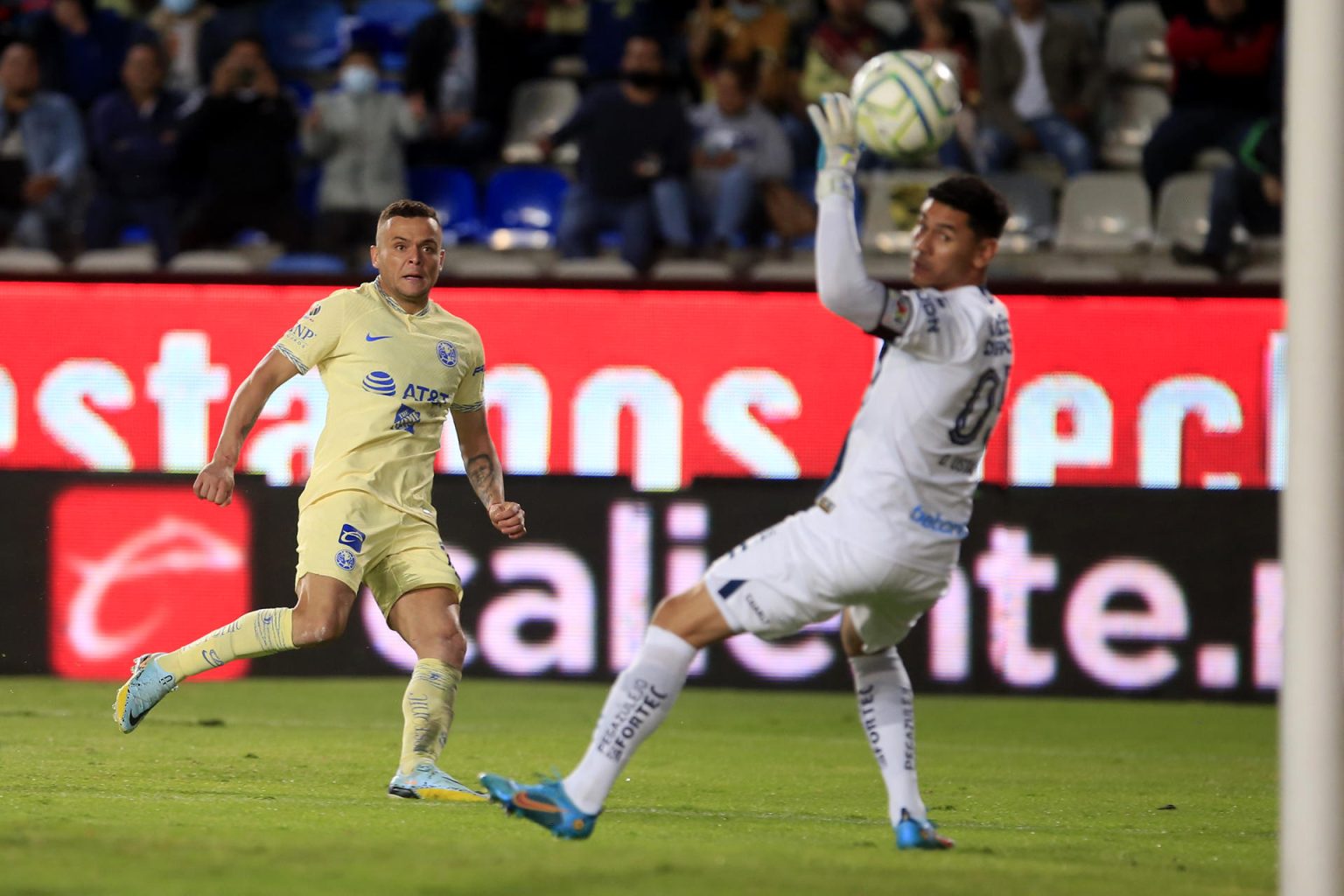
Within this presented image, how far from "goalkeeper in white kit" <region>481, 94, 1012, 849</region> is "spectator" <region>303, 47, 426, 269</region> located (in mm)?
7441

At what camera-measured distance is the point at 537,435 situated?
1086cm

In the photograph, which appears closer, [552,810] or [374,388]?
[552,810]

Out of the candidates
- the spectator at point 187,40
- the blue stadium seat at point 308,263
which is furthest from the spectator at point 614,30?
the spectator at point 187,40

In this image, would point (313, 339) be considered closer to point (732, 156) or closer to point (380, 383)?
point (380, 383)

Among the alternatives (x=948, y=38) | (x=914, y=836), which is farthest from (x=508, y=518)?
(x=948, y=38)

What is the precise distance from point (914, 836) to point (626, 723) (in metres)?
0.93

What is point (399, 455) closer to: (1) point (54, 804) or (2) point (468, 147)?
(1) point (54, 804)

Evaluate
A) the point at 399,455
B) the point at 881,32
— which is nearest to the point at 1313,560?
the point at 399,455

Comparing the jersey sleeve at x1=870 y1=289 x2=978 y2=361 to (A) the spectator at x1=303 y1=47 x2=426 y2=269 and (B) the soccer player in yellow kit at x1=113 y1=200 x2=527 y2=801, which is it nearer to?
(B) the soccer player in yellow kit at x1=113 y1=200 x2=527 y2=801

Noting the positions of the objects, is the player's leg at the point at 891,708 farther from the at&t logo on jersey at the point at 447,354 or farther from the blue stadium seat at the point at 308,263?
the blue stadium seat at the point at 308,263

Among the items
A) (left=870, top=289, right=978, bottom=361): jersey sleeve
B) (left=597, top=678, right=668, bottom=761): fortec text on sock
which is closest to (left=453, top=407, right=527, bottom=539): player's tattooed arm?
(left=597, top=678, right=668, bottom=761): fortec text on sock

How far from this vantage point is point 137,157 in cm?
1236

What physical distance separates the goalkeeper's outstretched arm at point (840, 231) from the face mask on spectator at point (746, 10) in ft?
28.0

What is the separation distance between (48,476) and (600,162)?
12.4 ft
